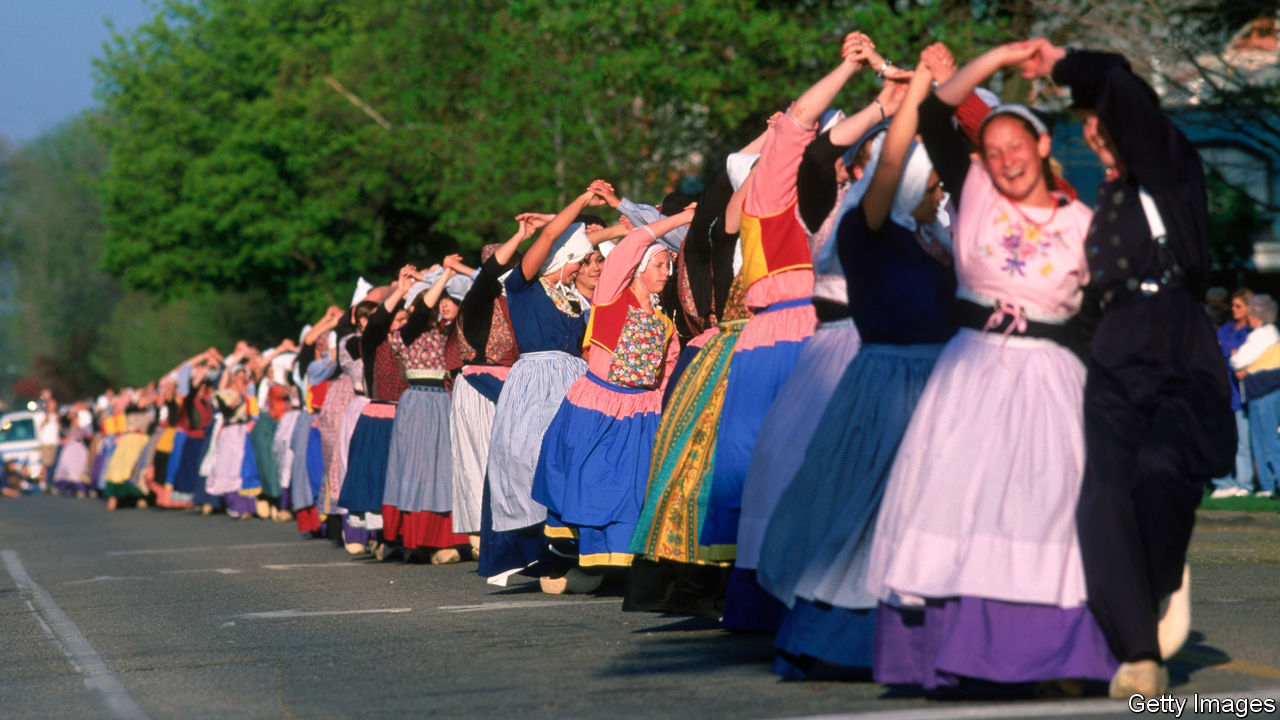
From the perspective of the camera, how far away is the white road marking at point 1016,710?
581cm

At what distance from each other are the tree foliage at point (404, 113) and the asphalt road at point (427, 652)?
48.0 ft

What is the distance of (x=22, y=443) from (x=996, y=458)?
4534 centimetres

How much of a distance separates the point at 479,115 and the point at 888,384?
24972 mm

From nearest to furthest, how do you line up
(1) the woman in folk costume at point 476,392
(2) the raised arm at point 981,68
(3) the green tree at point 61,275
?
1. (2) the raised arm at point 981,68
2. (1) the woman in folk costume at point 476,392
3. (3) the green tree at point 61,275

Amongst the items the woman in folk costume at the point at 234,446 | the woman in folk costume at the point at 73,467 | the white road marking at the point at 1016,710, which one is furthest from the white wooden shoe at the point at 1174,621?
the woman in folk costume at the point at 73,467

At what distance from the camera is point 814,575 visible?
667 cm

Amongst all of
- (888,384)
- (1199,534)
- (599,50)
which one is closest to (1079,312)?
(888,384)

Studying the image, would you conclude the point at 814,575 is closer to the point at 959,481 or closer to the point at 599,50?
the point at 959,481

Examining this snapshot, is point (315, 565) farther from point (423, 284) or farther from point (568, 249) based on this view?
point (568, 249)

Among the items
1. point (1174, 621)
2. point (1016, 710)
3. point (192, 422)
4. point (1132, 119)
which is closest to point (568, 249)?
point (1132, 119)

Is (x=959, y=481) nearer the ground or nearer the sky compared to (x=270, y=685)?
nearer the sky

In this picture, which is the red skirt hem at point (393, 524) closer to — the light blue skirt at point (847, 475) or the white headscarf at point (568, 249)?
the white headscarf at point (568, 249)

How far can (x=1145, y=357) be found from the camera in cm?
620

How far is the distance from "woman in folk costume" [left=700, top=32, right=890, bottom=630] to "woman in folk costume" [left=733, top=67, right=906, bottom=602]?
1.50ft
